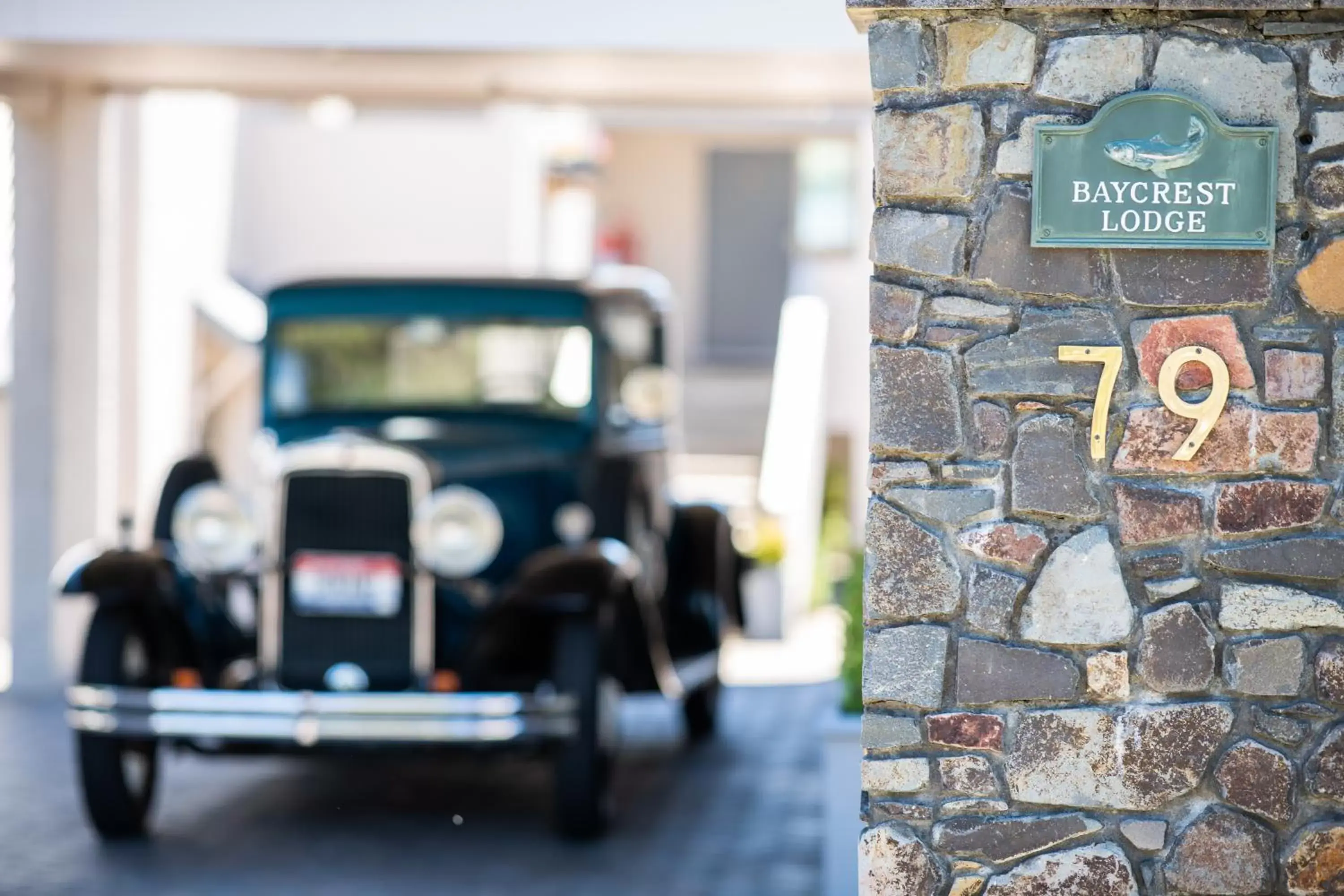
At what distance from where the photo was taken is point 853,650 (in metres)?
5.24

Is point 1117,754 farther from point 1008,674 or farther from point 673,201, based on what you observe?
point 673,201

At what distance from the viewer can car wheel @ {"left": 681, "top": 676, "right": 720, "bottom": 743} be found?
769 centimetres

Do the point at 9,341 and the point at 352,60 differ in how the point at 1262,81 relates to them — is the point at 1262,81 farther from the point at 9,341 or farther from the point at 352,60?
the point at 9,341

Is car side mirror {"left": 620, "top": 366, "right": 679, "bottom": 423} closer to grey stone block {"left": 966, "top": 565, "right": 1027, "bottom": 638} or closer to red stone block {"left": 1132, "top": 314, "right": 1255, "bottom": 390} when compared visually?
grey stone block {"left": 966, "top": 565, "right": 1027, "bottom": 638}

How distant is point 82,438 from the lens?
324 inches

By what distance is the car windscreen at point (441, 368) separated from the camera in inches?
263

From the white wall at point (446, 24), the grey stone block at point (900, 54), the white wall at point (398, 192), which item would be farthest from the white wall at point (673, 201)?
the grey stone block at point (900, 54)

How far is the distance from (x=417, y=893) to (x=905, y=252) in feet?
9.16

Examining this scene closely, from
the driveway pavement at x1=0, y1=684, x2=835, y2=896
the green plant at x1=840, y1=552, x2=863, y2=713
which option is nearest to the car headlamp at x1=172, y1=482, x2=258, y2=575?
the driveway pavement at x1=0, y1=684, x2=835, y2=896

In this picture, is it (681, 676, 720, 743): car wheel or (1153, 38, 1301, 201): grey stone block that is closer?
(1153, 38, 1301, 201): grey stone block

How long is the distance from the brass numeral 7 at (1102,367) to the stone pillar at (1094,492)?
21 millimetres

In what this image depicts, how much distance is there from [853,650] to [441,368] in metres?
2.29

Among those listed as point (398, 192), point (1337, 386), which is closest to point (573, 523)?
point (1337, 386)

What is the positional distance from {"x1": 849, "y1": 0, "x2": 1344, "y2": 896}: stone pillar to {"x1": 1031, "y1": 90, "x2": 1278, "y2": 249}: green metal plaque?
1.6 inches
